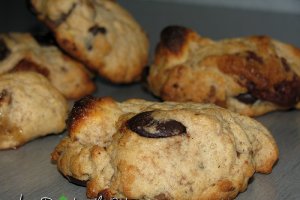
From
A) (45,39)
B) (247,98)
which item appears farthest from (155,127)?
(45,39)

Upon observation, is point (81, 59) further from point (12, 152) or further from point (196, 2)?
point (196, 2)

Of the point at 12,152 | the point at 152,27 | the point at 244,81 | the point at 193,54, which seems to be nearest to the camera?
the point at 12,152

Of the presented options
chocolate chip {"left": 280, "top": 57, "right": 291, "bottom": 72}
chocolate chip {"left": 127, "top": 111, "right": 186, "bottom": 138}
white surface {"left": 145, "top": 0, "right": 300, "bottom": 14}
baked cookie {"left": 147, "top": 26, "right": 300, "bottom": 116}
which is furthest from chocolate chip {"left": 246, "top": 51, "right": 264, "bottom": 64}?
white surface {"left": 145, "top": 0, "right": 300, "bottom": 14}

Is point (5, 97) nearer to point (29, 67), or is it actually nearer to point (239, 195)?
point (29, 67)

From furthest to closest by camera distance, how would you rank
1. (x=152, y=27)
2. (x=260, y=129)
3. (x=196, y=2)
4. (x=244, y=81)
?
(x=196, y=2), (x=152, y=27), (x=244, y=81), (x=260, y=129)

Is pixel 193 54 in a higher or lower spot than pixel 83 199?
higher

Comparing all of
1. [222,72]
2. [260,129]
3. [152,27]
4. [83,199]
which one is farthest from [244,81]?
[152,27]
